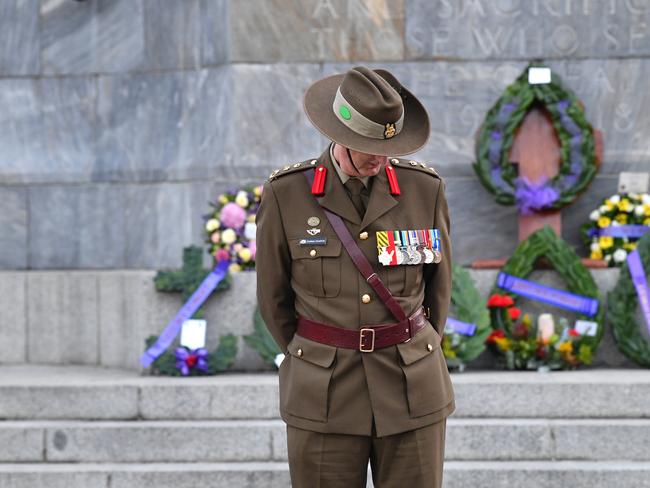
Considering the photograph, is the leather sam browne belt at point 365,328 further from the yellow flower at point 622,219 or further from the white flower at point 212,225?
the yellow flower at point 622,219

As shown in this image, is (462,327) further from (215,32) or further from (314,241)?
(314,241)

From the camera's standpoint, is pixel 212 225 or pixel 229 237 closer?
pixel 229 237

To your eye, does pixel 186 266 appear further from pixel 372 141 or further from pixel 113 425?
pixel 372 141

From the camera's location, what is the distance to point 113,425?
7.38 metres

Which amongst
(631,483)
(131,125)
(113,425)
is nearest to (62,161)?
(131,125)

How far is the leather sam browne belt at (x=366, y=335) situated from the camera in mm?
4133

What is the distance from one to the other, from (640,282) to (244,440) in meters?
3.05

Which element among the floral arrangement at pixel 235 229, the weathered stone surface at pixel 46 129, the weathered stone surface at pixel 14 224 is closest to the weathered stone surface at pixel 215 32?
the weathered stone surface at pixel 46 129

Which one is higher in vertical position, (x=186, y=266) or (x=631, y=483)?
(x=186, y=266)

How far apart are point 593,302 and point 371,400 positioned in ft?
15.0

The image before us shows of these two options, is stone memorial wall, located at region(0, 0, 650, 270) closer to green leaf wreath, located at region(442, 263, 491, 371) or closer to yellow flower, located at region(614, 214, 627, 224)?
yellow flower, located at region(614, 214, 627, 224)

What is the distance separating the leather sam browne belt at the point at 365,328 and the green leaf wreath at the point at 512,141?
499cm

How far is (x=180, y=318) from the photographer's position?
27.0 ft

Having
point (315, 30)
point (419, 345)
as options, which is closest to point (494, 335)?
point (315, 30)
